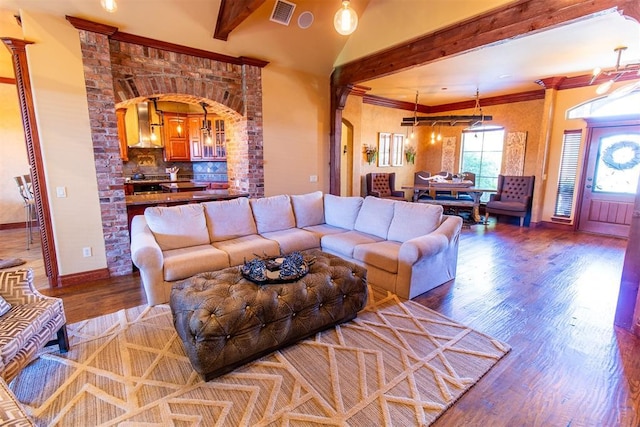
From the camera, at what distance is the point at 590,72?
5.70 metres

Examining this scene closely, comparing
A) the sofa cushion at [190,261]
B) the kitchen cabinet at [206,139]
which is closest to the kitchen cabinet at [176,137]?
the kitchen cabinet at [206,139]

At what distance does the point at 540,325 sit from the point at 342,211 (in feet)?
8.60

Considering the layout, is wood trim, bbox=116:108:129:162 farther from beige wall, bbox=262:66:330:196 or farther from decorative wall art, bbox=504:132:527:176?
decorative wall art, bbox=504:132:527:176

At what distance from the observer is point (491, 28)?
326 centimetres

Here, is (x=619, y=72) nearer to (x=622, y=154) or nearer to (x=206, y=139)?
(x=622, y=154)

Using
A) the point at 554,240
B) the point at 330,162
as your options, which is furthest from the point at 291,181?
the point at 554,240

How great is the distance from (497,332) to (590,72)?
19.0 feet

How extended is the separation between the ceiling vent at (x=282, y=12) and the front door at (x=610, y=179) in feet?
19.8

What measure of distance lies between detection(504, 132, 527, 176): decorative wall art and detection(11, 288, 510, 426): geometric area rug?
6.22 m

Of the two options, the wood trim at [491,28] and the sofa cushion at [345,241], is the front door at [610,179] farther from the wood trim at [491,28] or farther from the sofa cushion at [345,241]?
the sofa cushion at [345,241]

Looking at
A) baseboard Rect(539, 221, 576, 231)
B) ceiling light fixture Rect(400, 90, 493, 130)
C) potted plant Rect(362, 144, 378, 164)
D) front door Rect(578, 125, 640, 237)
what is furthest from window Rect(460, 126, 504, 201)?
potted plant Rect(362, 144, 378, 164)

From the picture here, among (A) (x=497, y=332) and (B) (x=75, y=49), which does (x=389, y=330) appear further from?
(B) (x=75, y=49)

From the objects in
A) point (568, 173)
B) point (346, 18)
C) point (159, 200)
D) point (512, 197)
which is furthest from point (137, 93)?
point (568, 173)

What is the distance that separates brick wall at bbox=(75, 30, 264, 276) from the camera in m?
3.61
